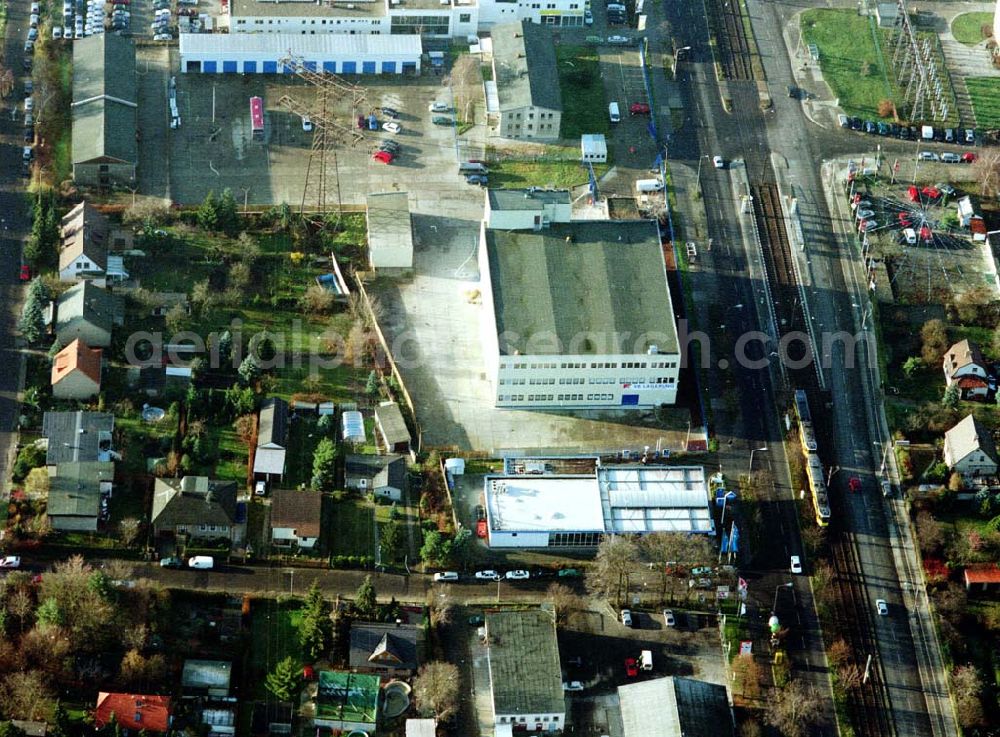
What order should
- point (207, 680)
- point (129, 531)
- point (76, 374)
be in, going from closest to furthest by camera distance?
point (207, 680), point (129, 531), point (76, 374)

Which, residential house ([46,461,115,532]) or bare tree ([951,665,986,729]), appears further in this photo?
residential house ([46,461,115,532])

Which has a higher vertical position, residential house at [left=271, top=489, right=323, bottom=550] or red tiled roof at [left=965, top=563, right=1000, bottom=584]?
residential house at [left=271, top=489, right=323, bottom=550]

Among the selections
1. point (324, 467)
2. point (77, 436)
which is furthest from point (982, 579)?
point (77, 436)

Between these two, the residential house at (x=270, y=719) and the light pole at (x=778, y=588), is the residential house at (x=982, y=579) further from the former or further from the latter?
the residential house at (x=270, y=719)

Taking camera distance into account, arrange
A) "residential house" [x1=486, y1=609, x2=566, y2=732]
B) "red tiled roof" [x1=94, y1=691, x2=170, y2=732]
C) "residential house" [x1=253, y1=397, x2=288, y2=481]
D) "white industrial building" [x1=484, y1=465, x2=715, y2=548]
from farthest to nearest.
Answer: "residential house" [x1=253, y1=397, x2=288, y2=481], "white industrial building" [x1=484, y1=465, x2=715, y2=548], "residential house" [x1=486, y1=609, x2=566, y2=732], "red tiled roof" [x1=94, y1=691, x2=170, y2=732]

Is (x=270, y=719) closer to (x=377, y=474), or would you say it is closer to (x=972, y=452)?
(x=377, y=474)

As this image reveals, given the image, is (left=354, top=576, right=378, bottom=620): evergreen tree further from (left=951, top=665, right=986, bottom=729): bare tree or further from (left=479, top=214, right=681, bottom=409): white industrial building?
(left=951, top=665, right=986, bottom=729): bare tree

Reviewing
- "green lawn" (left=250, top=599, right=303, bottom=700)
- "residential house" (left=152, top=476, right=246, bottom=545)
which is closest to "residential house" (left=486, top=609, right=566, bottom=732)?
"green lawn" (left=250, top=599, right=303, bottom=700)
